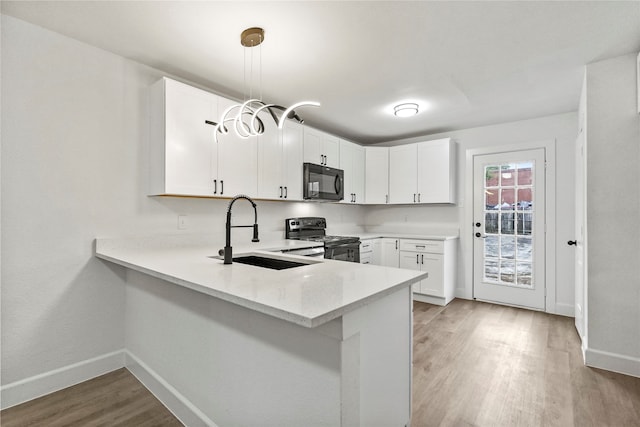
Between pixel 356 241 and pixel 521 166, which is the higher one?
pixel 521 166

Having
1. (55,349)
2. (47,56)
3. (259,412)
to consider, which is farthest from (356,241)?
(47,56)

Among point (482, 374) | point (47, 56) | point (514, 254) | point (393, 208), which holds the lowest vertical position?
point (482, 374)

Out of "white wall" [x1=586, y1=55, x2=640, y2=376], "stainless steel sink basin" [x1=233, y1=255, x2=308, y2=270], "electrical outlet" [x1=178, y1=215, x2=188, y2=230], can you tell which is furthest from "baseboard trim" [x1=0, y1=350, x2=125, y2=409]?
"white wall" [x1=586, y1=55, x2=640, y2=376]

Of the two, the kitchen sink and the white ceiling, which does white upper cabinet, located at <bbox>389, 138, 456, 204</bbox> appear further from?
the kitchen sink

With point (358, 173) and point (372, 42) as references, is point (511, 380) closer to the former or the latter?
point (372, 42)

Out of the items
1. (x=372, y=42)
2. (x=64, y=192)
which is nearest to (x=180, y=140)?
(x=64, y=192)

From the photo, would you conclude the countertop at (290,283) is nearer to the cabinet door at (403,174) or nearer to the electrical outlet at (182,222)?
the electrical outlet at (182,222)

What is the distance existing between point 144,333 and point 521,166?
4485mm

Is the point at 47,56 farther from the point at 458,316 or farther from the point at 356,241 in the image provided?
the point at 458,316

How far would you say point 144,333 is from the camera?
2.23 m

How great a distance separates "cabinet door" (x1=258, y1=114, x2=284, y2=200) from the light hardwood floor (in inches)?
76.1

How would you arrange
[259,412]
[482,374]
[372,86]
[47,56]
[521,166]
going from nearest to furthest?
[259,412] → [47,56] → [482,374] → [372,86] → [521,166]

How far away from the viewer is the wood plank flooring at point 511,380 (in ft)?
6.07

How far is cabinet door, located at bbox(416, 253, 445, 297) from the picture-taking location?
4035 mm
